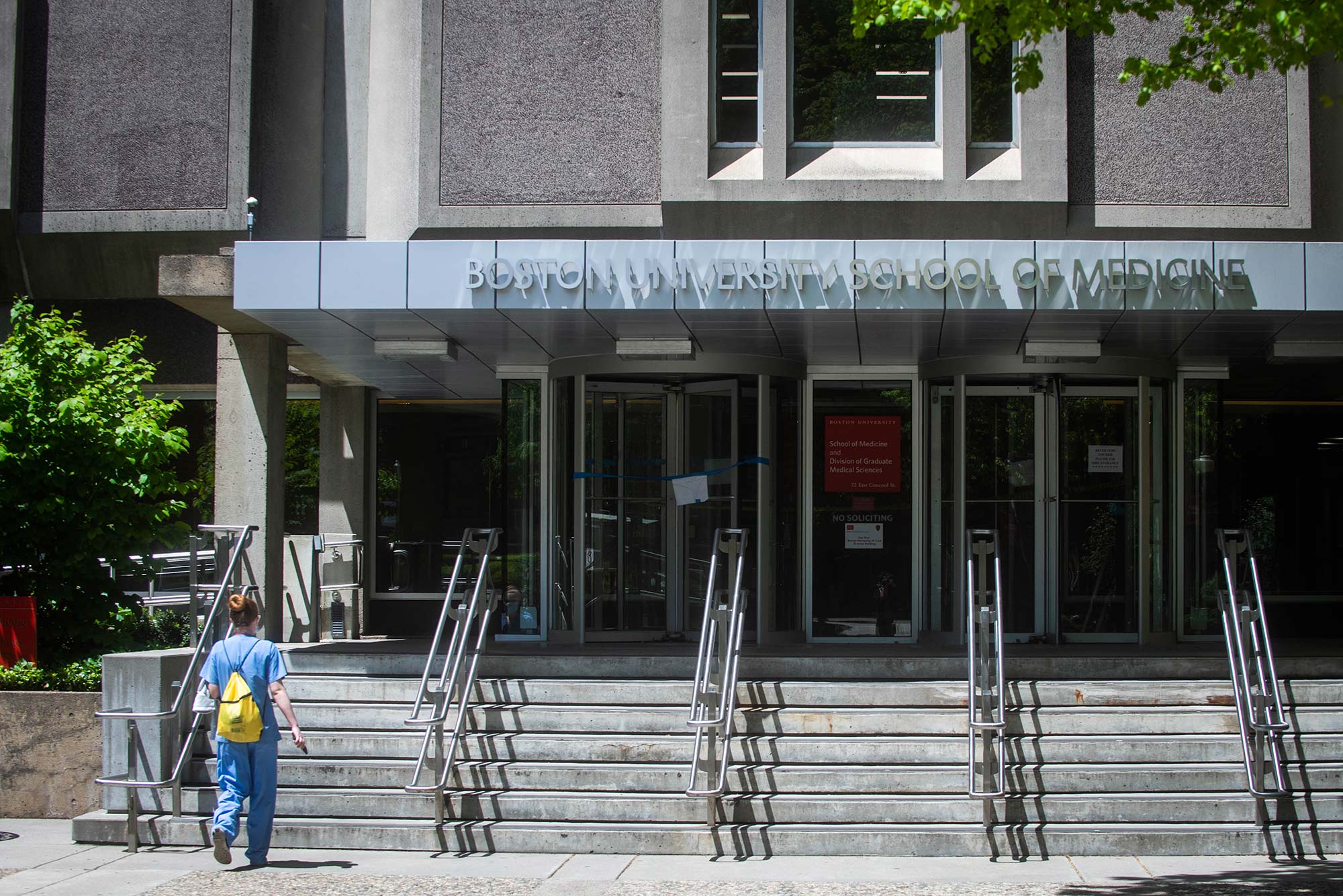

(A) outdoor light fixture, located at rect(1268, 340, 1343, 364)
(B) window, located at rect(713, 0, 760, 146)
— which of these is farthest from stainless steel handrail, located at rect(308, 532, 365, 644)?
(A) outdoor light fixture, located at rect(1268, 340, 1343, 364)

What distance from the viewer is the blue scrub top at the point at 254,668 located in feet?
25.2

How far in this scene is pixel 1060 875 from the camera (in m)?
7.40

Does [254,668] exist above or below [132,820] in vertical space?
above

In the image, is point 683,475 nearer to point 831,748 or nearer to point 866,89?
point 831,748

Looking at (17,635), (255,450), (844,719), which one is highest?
(255,450)

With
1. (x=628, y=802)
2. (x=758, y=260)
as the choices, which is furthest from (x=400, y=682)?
(x=758, y=260)

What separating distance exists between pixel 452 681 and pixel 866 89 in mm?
7188

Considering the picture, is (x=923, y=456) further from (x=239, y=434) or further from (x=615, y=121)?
(x=239, y=434)

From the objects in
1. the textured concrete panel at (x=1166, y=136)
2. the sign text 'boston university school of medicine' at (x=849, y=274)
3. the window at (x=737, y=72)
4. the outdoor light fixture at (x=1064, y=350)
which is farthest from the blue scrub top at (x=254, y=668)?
the textured concrete panel at (x=1166, y=136)

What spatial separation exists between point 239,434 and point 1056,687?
7531 millimetres

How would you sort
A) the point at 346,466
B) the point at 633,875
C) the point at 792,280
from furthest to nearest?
the point at 346,466
the point at 792,280
the point at 633,875

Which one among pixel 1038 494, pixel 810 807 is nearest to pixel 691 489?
pixel 1038 494

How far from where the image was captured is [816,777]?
8477 mm

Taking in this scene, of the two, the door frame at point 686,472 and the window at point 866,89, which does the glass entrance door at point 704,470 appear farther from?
the window at point 866,89
